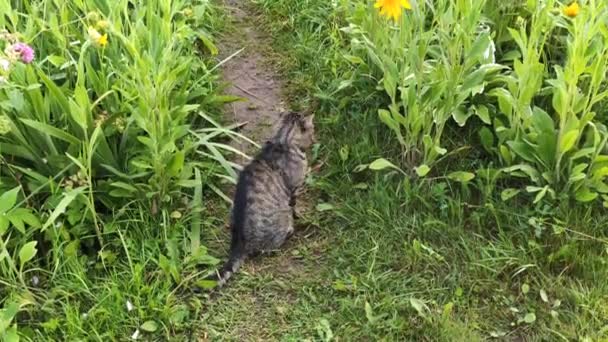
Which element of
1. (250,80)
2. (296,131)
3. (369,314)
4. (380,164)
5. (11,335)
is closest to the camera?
(11,335)

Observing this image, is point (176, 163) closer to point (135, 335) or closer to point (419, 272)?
point (135, 335)

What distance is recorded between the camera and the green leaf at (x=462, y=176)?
2.94 metres

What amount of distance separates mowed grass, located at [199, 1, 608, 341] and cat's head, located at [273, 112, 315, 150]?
0.65ft

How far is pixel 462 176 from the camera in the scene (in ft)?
9.70

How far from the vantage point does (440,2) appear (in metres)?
2.93

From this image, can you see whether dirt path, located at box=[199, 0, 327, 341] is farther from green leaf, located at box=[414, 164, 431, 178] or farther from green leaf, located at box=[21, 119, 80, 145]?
green leaf, located at box=[21, 119, 80, 145]

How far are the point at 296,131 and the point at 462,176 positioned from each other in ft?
2.45

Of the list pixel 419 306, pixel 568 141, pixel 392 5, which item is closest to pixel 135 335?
pixel 419 306

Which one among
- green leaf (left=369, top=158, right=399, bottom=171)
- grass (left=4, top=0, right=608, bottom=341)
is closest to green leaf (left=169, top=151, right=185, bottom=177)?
grass (left=4, top=0, right=608, bottom=341)

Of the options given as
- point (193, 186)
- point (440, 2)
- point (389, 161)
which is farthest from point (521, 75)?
point (193, 186)

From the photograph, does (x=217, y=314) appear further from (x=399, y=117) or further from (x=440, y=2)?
(x=440, y=2)

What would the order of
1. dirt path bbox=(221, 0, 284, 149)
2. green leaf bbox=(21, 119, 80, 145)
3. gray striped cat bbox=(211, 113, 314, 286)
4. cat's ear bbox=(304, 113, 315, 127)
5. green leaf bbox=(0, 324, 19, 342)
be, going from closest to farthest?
green leaf bbox=(0, 324, 19, 342), green leaf bbox=(21, 119, 80, 145), gray striped cat bbox=(211, 113, 314, 286), cat's ear bbox=(304, 113, 315, 127), dirt path bbox=(221, 0, 284, 149)

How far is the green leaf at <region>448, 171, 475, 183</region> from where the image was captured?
2.94 metres

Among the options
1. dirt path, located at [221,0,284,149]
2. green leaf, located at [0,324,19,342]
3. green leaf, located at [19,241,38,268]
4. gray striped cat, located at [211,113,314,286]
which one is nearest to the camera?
green leaf, located at [0,324,19,342]
